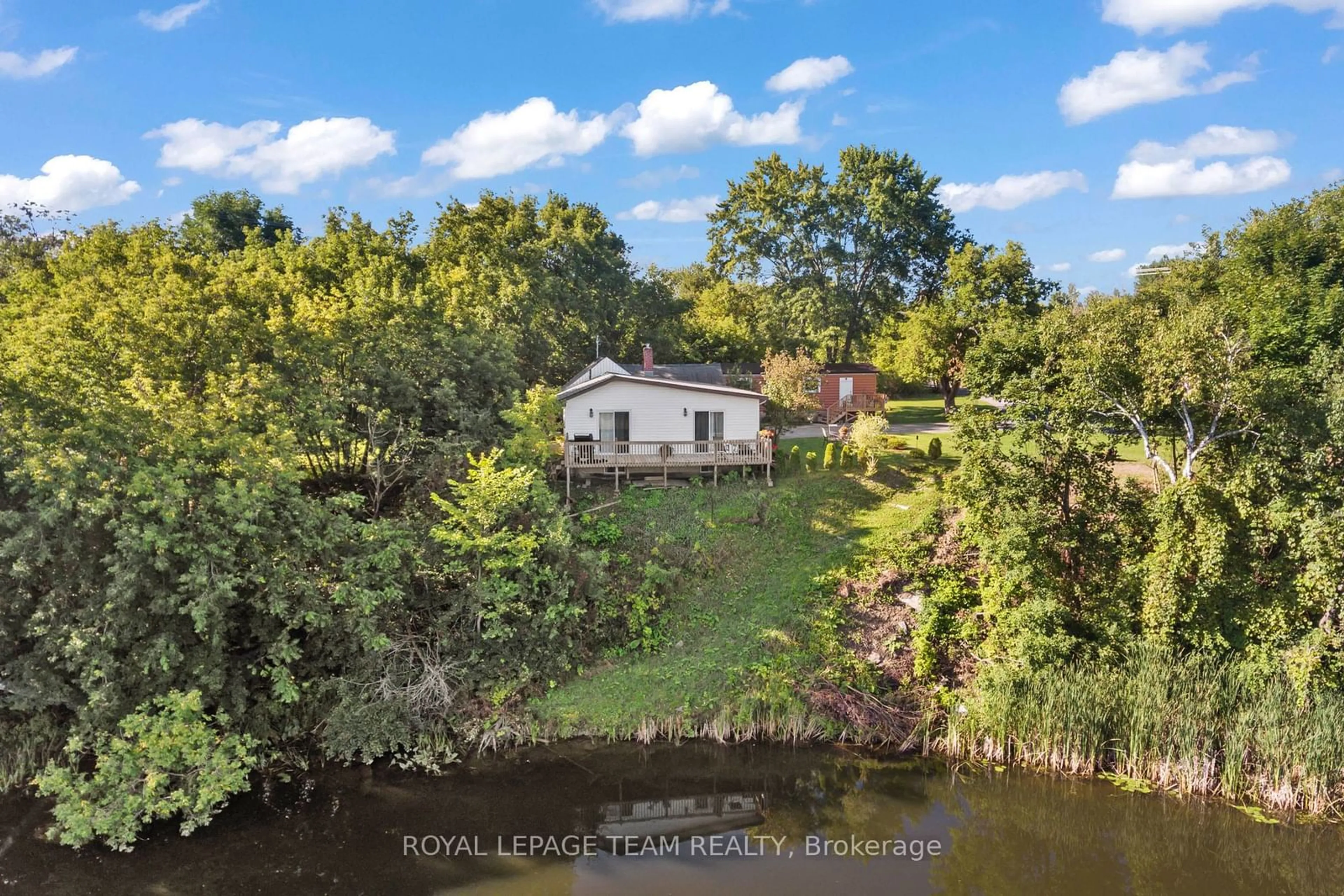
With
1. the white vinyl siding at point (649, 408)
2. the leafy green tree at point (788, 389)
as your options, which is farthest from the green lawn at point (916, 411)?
the white vinyl siding at point (649, 408)

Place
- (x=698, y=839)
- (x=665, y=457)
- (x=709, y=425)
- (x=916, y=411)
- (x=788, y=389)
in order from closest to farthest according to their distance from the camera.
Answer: (x=698, y=839), (x=665, y=457), (x=709, y=425), (x=788, y=389), (x=916, y=411)

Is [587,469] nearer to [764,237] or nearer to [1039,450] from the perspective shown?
[1039,450]

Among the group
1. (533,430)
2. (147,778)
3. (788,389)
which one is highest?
(788,389)

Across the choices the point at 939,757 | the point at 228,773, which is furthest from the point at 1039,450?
the point at 228,773

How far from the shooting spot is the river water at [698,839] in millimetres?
11523

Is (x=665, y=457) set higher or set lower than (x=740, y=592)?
higher

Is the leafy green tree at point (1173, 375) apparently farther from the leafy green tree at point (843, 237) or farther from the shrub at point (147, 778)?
the leafy green tree at point (843, 237)

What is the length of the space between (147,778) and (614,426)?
593 inches

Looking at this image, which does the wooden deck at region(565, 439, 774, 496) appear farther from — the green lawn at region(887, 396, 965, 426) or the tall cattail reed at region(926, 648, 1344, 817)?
the green lawn at region(887, 396, 965, 426)

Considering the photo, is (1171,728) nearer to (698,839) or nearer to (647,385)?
(698,839)

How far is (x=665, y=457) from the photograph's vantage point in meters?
22.8

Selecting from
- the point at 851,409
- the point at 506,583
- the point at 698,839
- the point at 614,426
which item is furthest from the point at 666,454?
the point at 851,409

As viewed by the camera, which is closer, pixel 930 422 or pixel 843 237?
pixel 930 422

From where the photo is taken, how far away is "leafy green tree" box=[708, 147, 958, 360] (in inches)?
1587
